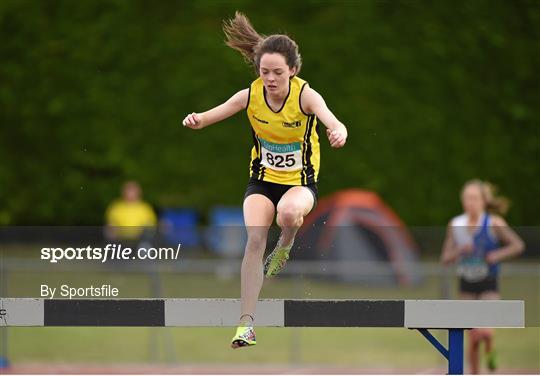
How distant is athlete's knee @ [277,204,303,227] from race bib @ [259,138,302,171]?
0.23 m

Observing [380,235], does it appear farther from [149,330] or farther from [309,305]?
[309,305]

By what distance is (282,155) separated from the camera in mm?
5434

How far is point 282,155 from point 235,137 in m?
4.77

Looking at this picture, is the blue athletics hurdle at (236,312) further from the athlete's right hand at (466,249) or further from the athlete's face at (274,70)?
the athlete's right hand at (466,249)

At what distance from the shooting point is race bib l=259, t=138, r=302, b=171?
5410mm

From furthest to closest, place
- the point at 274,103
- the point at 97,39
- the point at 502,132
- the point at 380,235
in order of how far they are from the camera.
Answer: the point at 380,235, the point at 502,132, the point at 97,39, the point at 274,103

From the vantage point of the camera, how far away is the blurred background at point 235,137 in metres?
8.82

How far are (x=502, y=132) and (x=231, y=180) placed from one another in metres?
2.61

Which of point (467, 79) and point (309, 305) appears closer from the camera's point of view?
point (309, 305)

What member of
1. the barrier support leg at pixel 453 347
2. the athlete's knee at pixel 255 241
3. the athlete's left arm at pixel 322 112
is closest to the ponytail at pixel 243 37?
the athlete's left arm at pixel 322 112

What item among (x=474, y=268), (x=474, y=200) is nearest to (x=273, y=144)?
(x=474, y=200)

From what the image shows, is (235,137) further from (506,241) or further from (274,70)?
(274,70)

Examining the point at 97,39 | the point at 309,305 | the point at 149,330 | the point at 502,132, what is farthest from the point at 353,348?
the point at 309,305

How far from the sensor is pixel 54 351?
35.1ft
